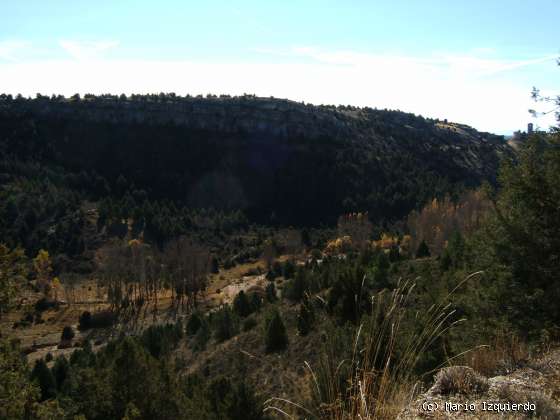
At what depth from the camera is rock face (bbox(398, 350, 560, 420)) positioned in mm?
4281

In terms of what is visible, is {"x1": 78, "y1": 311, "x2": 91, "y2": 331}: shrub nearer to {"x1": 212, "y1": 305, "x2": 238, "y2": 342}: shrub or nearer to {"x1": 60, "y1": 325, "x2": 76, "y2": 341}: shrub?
{"x1": 60, "y1": 325, "x2": 76, "y2": 341}: shrub

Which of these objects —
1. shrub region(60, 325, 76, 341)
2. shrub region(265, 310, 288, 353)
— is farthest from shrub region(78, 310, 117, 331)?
shrub region(265, 310, 288, 353)

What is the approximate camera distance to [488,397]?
471 cm

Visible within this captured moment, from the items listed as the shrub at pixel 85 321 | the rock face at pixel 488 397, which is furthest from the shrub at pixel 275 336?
the shrub at pixel 85 321

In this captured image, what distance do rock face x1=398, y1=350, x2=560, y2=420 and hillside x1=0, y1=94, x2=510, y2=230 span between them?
106m

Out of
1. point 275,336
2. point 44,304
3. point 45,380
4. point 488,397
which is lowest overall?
point 44,304

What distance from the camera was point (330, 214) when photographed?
114250 millimetres

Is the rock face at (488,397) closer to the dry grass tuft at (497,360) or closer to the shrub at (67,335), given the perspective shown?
the dry grass tuft at (497,360)

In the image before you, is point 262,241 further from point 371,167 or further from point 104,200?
point 371,167

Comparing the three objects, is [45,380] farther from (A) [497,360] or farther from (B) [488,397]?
(B) [488,397]

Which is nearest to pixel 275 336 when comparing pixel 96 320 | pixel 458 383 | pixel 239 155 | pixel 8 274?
pixel 8 274

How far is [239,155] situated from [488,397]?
128 metres

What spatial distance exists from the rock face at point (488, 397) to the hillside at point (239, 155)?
348 ft

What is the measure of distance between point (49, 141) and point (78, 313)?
251ft
